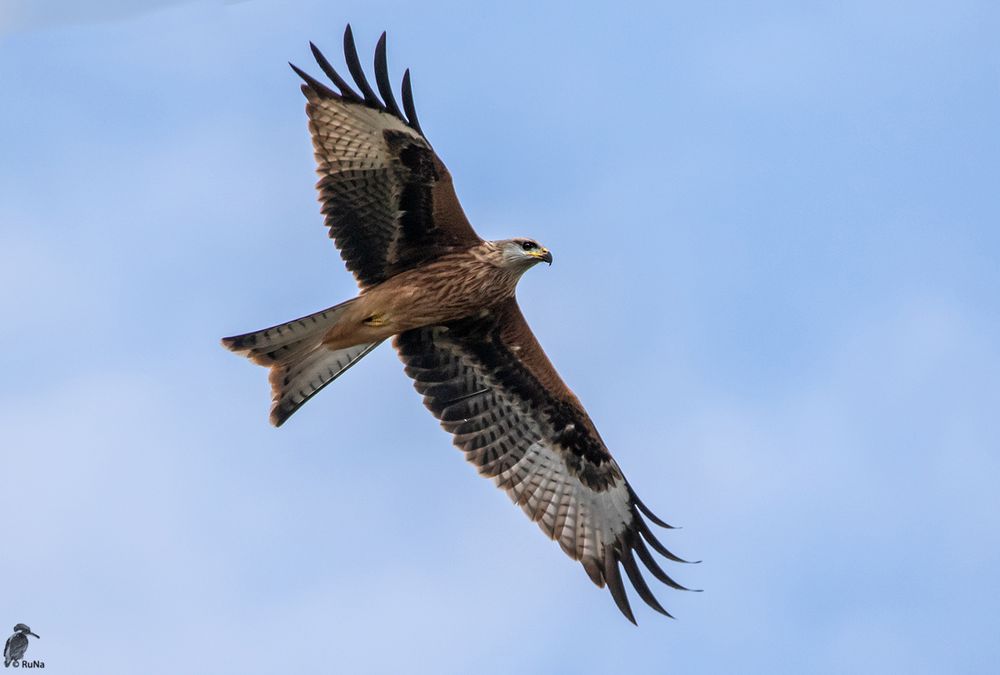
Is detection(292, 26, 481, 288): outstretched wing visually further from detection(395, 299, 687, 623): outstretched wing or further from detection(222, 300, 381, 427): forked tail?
detection(395, 299, 687, 623): outstretched wing

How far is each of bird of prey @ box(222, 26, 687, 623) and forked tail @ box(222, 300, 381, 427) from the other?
0.01 metres

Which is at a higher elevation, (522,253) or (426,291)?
(522,253)

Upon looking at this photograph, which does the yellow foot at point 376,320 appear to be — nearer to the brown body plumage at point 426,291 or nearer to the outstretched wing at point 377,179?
the brown body plumage at point 426,291

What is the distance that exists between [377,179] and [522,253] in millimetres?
1384

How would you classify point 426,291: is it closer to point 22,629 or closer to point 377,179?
point 377,179

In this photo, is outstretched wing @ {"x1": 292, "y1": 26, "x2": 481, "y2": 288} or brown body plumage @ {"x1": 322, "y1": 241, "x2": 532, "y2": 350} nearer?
outstretched wing @ {"x1": 292, "y1": 26, "x2": 481, "y2": 288}

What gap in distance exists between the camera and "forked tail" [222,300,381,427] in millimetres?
12688

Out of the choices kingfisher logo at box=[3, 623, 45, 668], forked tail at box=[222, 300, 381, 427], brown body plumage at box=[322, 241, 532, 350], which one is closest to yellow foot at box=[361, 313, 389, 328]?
brown body plumage at box=[322, 241, 532, 350]

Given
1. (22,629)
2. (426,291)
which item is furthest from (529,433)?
(22,629)

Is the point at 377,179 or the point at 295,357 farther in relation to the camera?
the point at 295,357

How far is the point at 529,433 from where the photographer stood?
45.2ft

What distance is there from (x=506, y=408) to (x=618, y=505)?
4.48ft

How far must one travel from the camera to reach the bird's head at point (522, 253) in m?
12.7

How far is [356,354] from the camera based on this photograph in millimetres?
12977
